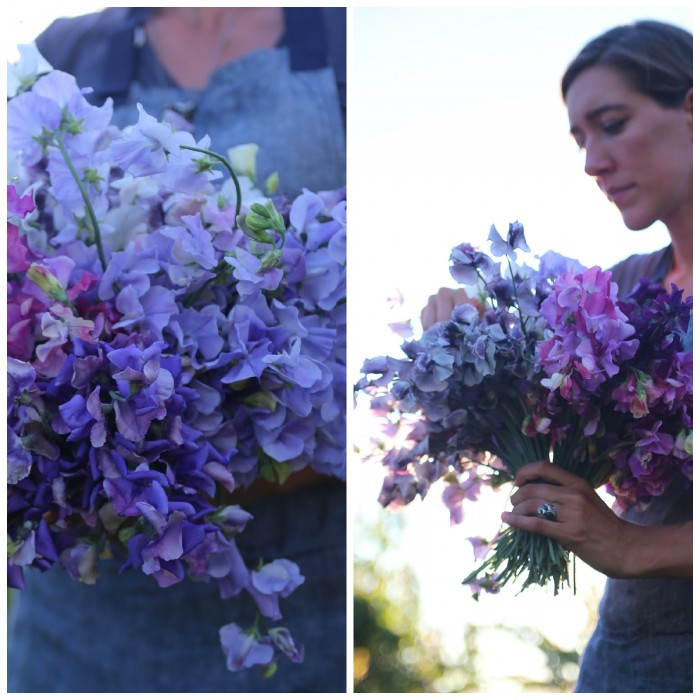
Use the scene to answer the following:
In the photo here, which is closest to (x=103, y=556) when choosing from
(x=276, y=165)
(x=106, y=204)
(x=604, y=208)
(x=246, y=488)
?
Result: (x=246, y=488)

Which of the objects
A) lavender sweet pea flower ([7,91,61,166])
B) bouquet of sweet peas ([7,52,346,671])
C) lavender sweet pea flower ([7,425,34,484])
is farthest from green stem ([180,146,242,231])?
lavender sweet pea flower ([7,425,34,484])

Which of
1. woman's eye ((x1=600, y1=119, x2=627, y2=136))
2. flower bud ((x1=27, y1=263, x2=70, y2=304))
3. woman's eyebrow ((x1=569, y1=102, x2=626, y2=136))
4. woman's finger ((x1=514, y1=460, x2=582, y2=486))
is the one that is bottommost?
woman's finger ((x1=514, y1=460, x2=582, y2=486))

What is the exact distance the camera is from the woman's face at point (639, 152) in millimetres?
836

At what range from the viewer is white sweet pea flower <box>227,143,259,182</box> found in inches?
33.7

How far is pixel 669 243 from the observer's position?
0.84m

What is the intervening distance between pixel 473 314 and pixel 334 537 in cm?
34

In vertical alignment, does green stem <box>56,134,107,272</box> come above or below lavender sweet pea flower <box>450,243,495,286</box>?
above

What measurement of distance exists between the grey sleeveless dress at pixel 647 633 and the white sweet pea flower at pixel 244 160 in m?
0.32

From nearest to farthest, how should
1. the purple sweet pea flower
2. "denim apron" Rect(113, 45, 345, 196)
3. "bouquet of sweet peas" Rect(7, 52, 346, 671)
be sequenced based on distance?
1. "bouquet of sweet peas" Rect(7, 52, 346, 671)
2. the purple sweet pea flower
3. "denim apron" Rect(113, 45, 345, 196)

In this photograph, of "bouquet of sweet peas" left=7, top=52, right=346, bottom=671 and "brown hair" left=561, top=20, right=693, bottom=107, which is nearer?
"bouquet of sweet peas" left=7, top=52, right=346, bottom=671

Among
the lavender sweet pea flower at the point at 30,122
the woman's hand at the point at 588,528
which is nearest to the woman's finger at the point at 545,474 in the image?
the woman's hand at the point at 588,528

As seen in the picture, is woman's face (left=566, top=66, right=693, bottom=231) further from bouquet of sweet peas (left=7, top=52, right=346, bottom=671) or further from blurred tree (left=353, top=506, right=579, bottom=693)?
blurred tree (left=353, top=506, right=579, bottom=693)

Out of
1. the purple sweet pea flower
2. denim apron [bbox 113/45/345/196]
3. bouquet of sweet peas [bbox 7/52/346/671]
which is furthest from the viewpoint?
denim apron [bbox 113/45/345/196]

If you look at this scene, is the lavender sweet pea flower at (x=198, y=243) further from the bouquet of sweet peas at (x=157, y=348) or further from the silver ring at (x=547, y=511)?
the silver ring at (x=547, y=511)
